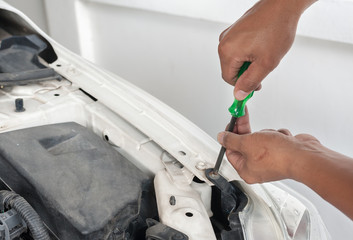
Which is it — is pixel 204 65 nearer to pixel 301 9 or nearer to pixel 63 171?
pixel 301 9

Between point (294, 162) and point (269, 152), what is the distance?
0.17ft

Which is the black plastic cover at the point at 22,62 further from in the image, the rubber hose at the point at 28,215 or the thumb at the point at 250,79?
the thumb at the point at 250,79

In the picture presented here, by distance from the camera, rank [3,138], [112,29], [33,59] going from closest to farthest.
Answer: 1. [3,138]
2. [33,59]
3. [112,29]

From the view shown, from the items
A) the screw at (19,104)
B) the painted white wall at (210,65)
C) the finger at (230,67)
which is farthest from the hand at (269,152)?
the painted white wall at (210,65)

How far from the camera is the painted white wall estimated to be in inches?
50.3

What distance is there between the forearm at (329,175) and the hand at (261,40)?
189 millimetres

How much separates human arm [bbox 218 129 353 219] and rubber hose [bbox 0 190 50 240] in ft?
1.32

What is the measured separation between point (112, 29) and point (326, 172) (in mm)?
1850

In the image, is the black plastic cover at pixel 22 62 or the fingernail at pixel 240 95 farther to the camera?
the black plastic cover at pixel 22 62

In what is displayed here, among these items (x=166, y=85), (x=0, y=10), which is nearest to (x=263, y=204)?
Result: (x=0, y=10)

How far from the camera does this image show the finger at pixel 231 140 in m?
0.71

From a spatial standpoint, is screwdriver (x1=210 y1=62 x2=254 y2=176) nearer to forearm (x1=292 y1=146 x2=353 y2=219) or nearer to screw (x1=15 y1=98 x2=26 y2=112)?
forearm (x1=292 y1=146 x2=353 y2=219)

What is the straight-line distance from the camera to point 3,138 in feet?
2.58

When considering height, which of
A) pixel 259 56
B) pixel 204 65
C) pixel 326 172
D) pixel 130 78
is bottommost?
pixel 130 78
